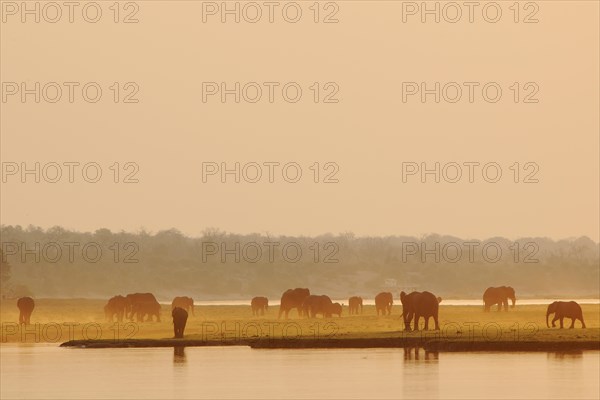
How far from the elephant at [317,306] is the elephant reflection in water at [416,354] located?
3005 cm

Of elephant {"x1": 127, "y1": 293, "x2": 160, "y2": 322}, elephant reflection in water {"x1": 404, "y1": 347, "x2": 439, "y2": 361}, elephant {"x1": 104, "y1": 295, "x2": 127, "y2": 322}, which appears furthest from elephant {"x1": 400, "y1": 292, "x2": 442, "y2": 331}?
elephant {"x1": 104, "y1": 295, "x2": 127, "y2": 322}

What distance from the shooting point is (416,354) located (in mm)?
63812

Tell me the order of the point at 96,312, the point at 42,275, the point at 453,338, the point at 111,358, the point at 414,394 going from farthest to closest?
the point at 42,275 → the point at 96,312 → the point at 453,338 → the point at 111,358 → the point at 414,394

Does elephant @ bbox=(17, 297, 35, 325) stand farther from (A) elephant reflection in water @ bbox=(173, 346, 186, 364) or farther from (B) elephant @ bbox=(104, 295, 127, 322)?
(A) elephant reflection in water @ bbox=(173, 346, 186, 364)

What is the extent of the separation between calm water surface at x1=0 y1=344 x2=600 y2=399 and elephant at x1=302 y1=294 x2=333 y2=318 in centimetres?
3019

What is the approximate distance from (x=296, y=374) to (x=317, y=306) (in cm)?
4358

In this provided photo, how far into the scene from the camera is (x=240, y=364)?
59.1 meters

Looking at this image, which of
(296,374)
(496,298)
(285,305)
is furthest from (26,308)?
(296,374)

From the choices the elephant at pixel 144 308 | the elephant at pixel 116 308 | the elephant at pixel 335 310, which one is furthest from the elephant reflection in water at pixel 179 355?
the elephant at pixel 116 308

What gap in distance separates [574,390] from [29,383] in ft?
51.3

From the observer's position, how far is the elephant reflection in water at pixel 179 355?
60750 millimetres

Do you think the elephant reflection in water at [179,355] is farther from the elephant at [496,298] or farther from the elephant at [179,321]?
the elephant at [496,298]

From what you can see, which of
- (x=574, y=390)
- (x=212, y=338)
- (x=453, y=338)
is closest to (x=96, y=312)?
(x=212, y=338)

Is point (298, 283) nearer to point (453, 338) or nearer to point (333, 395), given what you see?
point (453, 338)
